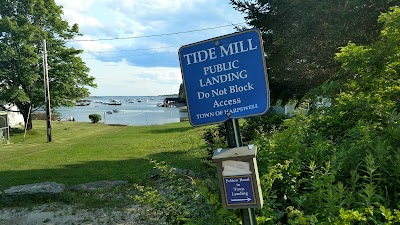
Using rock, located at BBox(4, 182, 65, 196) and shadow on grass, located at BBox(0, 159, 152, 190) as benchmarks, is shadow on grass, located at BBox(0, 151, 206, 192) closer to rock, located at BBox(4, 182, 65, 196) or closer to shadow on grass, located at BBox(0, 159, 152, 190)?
shadow on grass, located at BBox(0, 159, 152, 190)

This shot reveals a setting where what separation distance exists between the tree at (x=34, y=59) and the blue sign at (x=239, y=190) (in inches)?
1052

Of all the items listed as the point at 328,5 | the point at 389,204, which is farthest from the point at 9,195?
the point at 328,5

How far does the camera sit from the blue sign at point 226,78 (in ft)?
7.57

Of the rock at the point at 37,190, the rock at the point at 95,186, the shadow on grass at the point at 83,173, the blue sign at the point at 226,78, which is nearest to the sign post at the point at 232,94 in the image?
the blue sign at the point at 226,78

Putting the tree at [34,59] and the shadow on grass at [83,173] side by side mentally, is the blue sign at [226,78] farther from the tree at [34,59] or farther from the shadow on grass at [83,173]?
the tree at [34,59]

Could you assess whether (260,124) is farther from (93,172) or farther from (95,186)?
(93,172)

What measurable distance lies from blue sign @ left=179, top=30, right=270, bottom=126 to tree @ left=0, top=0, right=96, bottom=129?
1041 inches

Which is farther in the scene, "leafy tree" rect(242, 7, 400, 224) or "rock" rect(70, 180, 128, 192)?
"rock" rect(70, 180, 128, 192)

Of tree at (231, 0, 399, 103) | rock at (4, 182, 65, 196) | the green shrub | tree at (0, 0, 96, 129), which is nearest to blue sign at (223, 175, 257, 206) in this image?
rock at (4, 182, 65, 196)

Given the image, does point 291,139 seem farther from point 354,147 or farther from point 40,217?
point 40,217

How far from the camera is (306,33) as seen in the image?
391 inches

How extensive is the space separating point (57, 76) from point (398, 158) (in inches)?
1165

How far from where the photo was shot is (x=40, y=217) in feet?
19.4

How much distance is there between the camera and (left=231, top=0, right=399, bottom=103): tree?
8.75m
